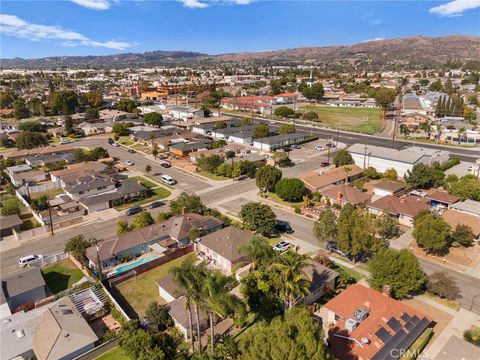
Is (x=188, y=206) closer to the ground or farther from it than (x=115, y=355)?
farther from it

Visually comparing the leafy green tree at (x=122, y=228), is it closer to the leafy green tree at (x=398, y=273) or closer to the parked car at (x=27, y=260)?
the parked car at (x=27, y=260)

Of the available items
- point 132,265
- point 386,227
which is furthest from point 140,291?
point 386,227

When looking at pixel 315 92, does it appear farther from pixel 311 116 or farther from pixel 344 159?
pixel 344 159

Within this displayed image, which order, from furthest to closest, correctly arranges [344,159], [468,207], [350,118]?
[350,118]
[344,159]
[468,207]

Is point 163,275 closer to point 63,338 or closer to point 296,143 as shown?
point 63,338

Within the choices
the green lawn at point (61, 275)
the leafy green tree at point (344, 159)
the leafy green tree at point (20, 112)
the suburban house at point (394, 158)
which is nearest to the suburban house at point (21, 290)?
the green lawn at point (61, 275)

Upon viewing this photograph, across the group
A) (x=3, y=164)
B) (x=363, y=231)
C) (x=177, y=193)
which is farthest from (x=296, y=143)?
(x=3, y=164)
